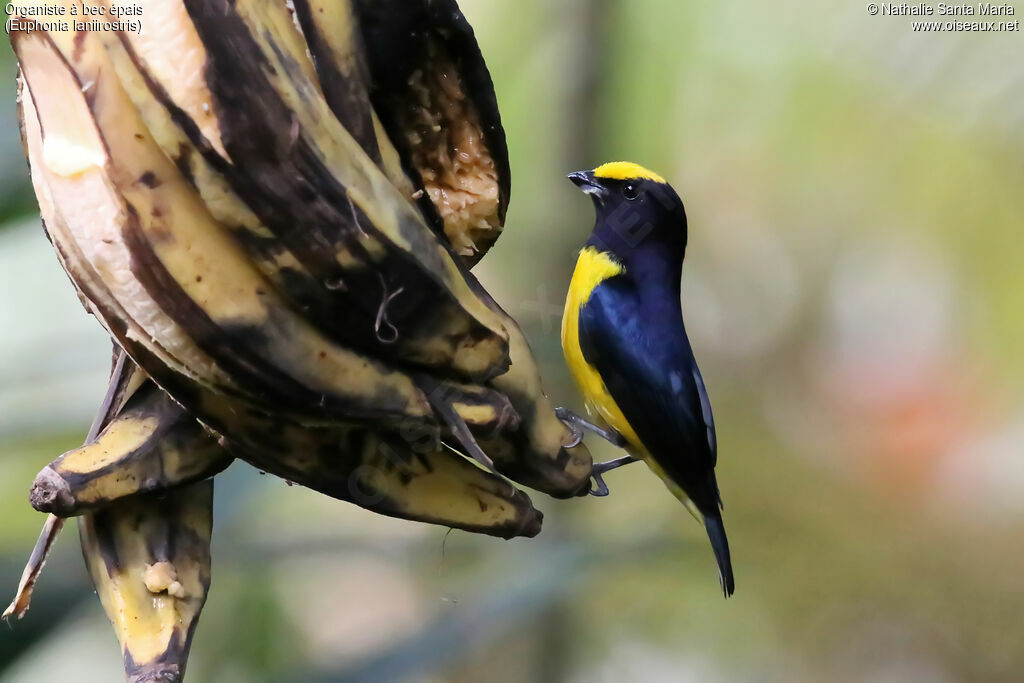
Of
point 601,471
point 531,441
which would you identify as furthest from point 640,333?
point 531,441

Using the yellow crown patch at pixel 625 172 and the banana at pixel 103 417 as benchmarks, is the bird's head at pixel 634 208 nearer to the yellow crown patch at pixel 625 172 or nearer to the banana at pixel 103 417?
the yellow crown patch at pixel 625 172

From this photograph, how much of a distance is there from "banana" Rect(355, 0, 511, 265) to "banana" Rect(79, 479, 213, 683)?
165 mm

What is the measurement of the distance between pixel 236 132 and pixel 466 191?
0.14 meters

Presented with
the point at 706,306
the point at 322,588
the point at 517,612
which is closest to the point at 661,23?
the point at 706,306

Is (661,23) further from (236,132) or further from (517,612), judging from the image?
(236,132)

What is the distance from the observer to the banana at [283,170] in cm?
24

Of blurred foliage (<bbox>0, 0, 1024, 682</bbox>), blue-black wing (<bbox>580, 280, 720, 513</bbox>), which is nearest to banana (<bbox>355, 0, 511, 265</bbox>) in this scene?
blue-black wing (<bbox>580, 280, 720, 513</bbox>)

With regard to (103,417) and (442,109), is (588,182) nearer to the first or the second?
(442,109)

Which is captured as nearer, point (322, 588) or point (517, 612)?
point (517, 612)

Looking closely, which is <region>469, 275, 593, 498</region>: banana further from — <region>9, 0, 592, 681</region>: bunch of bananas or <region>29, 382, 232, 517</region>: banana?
<region>29, 382, 232, 517</region>: banana

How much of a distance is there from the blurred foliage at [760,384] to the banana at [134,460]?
61 cm

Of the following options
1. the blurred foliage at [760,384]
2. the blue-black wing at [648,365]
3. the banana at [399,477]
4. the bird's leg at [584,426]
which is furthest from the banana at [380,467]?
the blurred foliage at [760,384]

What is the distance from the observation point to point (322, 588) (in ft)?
3.89

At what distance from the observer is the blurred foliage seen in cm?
103
